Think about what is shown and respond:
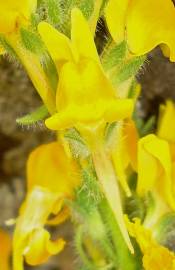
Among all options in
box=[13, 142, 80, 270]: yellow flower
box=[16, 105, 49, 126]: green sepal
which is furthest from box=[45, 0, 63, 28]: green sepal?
box=[13, 142, 80, 270]: yellow flower

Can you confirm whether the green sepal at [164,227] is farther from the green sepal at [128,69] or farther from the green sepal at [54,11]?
the green sepal at [54,11]

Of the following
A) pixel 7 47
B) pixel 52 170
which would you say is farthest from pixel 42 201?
pixel 7 47

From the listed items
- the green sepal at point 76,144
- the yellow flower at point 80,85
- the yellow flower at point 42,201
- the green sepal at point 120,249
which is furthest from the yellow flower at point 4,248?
the yellow flower at point 80,85

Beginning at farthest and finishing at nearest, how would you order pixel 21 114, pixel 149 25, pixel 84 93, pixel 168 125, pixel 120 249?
pixel 21 114
pixel 168 125
pixel 120 249
pixel 149 25
pixel 84 93

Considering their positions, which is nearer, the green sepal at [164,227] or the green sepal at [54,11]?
the green sepal at [54,11]

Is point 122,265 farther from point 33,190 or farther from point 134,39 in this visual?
point 134,39

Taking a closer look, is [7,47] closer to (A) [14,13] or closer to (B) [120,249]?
(A) [14,13]
